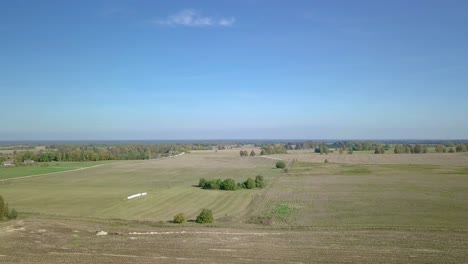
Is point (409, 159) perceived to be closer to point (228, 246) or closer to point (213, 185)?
point (213, 185)

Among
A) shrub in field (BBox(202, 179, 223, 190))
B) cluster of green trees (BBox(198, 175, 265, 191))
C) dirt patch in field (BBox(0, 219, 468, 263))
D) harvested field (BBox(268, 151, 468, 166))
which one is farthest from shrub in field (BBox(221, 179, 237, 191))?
harvested field (BBox(268, 151, 468, 166))

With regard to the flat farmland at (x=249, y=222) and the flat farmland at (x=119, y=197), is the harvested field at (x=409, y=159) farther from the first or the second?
the flat farmland at (x=119, y=197)

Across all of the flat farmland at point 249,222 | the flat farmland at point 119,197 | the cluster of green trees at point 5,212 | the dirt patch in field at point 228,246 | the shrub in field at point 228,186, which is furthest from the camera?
the shrub in field at point 228,186

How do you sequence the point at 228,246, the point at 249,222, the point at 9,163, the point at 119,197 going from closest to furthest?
the point at 228,246 → the point at 249,222 → the point at 119,197 → the point at 9,163

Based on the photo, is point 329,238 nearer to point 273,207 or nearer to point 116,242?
point 116,242

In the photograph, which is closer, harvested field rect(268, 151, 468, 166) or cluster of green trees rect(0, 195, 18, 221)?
cluster of green trees rect(0, 195, 18, 221)

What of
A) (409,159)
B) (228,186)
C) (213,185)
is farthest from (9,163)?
(409,159)

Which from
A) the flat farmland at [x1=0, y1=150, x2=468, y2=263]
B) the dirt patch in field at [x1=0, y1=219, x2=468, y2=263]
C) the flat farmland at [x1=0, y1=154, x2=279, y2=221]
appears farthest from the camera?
the flat farmland at [x1=0, y1=154, x2=279, y2=221]

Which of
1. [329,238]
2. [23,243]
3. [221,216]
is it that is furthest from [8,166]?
[329,238]

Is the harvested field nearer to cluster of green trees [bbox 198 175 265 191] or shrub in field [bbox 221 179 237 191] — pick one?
cluster of green trees [bbox 198 175 265 191]

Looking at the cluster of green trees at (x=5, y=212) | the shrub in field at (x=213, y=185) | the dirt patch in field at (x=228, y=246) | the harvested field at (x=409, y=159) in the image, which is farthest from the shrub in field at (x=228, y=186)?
the harvested field at (x=409, y=159)

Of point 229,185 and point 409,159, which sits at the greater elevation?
point 409,159
